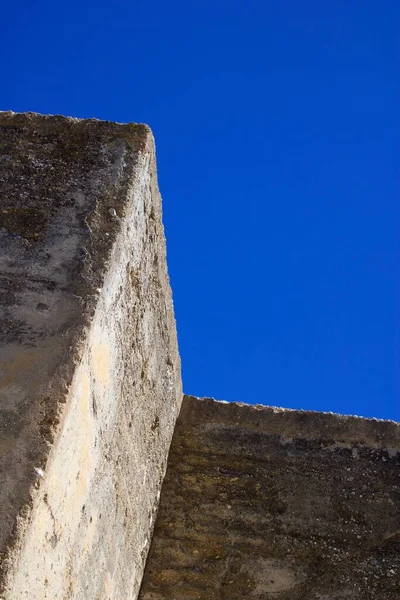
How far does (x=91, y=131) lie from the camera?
3035mm

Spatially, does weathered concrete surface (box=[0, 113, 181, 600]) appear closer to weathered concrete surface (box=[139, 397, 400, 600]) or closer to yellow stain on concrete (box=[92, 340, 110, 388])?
yellow stain on concrete (box=[92, 340, 110, 388])

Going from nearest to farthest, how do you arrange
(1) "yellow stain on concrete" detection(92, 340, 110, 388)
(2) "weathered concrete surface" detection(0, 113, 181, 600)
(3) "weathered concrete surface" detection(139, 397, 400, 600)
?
1. (2) "weathered concrete surface" detection(0, 113, 181, 600)
2. (1) "yellow stain on concrete" detection(92, 340, 110, 388)
3. (3) "weathered concrete surface" detection(139, 397, 400, 600)

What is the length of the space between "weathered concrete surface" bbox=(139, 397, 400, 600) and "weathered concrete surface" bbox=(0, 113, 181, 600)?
0.81 ft

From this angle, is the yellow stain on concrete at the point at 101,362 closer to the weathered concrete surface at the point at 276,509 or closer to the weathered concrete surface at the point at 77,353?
the weathered concrete surface at the point at 77,353

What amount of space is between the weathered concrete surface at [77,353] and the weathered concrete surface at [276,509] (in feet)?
0.81

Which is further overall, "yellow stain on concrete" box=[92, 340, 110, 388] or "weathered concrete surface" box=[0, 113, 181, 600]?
"yellow stain on concrete" box=[92, 340, 110, 388]

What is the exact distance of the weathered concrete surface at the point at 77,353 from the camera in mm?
2203

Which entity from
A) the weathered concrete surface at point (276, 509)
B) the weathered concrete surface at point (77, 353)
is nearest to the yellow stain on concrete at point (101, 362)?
the weathered concrete surface at point (77, 353)

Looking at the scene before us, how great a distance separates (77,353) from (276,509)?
1802 mm

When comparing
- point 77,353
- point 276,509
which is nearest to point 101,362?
point 77,353

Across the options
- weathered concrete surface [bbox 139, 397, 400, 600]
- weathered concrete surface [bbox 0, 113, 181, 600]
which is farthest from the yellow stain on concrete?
weathered concrete surface [bbox 139, 397, 400, 600]

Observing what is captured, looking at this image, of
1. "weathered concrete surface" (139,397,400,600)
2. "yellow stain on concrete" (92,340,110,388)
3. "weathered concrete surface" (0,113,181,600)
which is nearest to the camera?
"weathered concrete surface" (0,113,181,600)

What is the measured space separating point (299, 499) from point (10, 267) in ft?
6.48

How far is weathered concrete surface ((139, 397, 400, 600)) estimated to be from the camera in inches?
141
